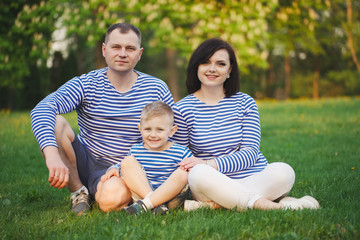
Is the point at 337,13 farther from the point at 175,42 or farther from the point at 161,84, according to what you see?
the point at 161,84

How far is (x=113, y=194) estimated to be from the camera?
9.70ft

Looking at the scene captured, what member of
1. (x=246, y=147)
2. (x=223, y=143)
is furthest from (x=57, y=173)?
(x=246, y=147)

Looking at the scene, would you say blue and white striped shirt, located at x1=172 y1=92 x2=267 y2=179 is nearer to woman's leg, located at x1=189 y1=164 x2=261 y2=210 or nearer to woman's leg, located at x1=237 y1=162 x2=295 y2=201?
woman's leg, located at x1=237 y1=162 x2=295 y2=201

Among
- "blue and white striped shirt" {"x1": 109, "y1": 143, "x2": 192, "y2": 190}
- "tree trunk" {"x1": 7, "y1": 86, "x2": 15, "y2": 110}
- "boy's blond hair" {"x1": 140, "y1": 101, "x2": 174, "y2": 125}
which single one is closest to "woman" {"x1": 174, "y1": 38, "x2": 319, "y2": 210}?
"blue and white striped shirt" {"x1": 109, "y1": 143, "x2": 192, "y2": 190}

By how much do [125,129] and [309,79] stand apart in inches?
1335

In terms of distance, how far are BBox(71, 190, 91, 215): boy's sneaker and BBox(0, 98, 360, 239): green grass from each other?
0.08 meters

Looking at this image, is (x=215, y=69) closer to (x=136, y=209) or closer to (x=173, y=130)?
(x=173, y=130)

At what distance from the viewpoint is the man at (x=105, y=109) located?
3189 mm

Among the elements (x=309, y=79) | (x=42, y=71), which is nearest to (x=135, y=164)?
(x=42, y=71)

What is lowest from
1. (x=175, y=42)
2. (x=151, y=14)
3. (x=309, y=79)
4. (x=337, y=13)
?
(x=309, y=79)

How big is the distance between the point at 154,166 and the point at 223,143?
0.65 meters

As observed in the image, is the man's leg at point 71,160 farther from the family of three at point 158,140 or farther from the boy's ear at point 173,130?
the boy's ear at point 173,130

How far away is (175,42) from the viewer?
483 inches

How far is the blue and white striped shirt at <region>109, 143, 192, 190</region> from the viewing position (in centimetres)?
307
